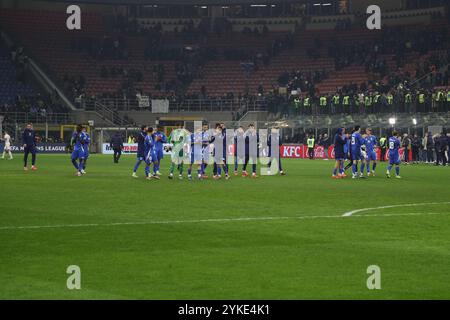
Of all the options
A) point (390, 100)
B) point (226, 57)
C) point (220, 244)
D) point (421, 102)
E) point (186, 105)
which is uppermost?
point (226, 57)

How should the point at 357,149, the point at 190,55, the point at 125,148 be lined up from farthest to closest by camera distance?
the point at 190,55, the point at 125,148, the point at 357,149

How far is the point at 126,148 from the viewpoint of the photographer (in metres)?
80.1

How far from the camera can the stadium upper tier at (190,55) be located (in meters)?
83.1

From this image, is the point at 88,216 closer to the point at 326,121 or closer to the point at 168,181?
the point at 168,181

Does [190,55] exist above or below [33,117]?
above

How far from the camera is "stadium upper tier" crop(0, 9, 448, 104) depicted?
8312 cm

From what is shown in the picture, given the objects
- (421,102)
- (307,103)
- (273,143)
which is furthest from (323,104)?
(273,143)

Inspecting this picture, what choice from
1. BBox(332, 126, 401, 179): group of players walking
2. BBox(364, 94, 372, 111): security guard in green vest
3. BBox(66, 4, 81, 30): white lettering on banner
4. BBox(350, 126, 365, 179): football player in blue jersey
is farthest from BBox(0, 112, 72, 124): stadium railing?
BBox(350, 126, 365, 179): football player in blue jersey

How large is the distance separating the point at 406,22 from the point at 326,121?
21677mm

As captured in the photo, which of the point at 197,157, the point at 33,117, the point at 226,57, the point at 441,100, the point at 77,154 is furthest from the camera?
the point at 226,57

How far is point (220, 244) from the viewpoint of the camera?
16.3 meters

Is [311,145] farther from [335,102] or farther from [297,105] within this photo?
[297,105]

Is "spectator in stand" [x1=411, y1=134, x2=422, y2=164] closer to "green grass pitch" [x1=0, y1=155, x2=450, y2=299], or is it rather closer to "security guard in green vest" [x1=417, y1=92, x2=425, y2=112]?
"security guard in green vest" [x1=417, y1=92, x2=425, y2=112]

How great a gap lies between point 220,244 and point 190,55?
76.5 metres
